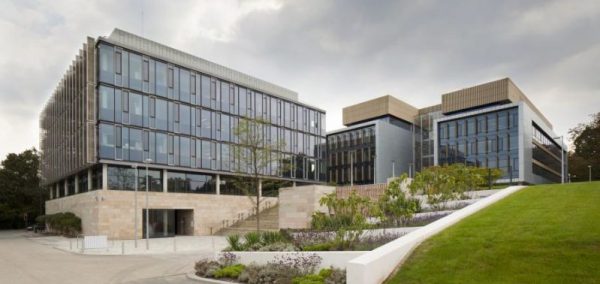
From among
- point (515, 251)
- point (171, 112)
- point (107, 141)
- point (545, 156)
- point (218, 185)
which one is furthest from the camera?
point (545, 156)

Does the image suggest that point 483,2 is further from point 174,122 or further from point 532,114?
point 532,114

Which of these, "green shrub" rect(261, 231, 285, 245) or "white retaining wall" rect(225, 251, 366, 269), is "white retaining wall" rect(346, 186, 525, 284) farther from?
"green shrub" rect(261, 231, 285, 245)

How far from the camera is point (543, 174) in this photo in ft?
211

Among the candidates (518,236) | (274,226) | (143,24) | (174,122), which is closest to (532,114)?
(274,226)

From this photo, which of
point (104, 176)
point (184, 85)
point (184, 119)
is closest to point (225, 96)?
point (184, 85)

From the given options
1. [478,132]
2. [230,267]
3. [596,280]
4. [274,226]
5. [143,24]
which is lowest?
[274,226]

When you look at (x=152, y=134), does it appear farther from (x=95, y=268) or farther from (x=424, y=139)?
(x=424, y=139)

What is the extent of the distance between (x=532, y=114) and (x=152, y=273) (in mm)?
59358

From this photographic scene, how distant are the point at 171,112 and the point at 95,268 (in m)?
26.1

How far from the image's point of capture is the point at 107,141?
121 feet

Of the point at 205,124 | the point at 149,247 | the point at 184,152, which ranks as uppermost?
the point at 205,124

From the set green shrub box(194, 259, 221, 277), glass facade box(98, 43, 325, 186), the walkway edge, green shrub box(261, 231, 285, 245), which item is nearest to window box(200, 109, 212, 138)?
glass facade box(98, 43, 325, 186)

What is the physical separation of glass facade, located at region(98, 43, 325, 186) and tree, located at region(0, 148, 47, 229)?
1450 inches

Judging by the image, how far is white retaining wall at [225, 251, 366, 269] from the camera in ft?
36.6
